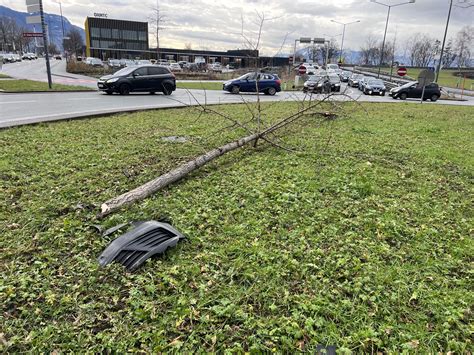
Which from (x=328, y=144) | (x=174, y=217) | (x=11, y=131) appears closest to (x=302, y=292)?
(x=174, y=217)

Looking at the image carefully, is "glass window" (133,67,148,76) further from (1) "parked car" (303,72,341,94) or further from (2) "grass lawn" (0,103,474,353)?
(2) "grass lawn" (0,103,474,353)

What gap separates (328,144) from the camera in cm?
806

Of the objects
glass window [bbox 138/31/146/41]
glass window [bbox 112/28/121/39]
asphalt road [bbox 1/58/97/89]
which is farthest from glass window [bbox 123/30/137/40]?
asphalt road [bbox 1/58/97/89]

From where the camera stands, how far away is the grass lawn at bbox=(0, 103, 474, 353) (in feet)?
8.11

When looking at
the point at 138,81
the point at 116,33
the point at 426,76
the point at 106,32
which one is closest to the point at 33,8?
the point at 138,81

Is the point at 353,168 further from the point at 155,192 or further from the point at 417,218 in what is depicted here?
the point at 155,192

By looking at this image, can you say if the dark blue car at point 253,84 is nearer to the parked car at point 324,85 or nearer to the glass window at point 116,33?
the parked car at point 324,85

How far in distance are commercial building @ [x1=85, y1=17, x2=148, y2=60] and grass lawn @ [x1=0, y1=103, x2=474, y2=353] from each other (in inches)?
3458

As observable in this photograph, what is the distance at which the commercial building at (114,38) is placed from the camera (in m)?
85.2

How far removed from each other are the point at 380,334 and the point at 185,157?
15.8 feet

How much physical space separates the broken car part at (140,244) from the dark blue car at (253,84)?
20690mm

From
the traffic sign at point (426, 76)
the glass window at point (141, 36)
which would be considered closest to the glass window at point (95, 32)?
the glass window at point (141, 36)

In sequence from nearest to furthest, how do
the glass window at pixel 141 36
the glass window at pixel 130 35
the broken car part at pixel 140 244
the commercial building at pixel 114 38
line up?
the broken car part at pixel 140 244 < the commercial building at pixel 114 38 < the glass window at pixel 130 35 < the glass window at pixel 141 36

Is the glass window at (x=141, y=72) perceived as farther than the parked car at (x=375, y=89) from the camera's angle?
No
